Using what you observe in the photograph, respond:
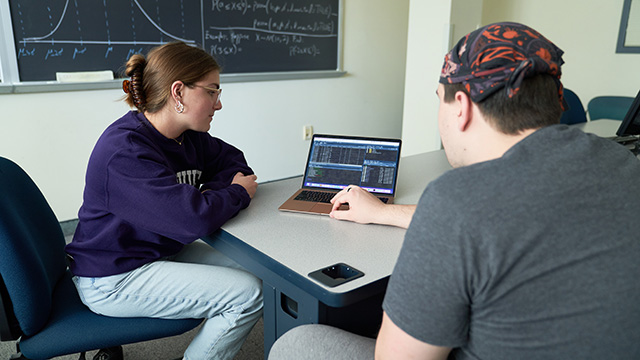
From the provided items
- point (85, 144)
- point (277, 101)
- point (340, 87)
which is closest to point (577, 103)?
point (340, 87)

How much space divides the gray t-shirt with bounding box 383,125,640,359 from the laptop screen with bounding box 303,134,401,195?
871 millimetres

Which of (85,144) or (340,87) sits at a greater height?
(340,87)

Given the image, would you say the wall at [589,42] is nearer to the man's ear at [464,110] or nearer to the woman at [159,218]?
the woman at [159,218]

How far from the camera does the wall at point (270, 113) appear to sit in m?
2.84

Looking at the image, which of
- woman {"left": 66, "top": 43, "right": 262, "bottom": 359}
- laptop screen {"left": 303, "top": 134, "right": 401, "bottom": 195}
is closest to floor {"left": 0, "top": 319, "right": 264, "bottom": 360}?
woman {"left": 66, "top": 43, "right": 262, "bottom": 359}

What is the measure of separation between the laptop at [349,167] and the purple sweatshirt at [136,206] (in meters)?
0.26

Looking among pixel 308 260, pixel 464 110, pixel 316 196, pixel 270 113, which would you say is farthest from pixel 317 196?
pixel 270 113

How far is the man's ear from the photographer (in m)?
0.84

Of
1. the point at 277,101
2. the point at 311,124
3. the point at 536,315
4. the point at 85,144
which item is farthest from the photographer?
the point at 311,124

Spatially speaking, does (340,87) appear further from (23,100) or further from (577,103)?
(23,100)

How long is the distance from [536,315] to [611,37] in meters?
4.13

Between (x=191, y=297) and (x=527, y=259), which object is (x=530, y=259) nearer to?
(x=527, y=259)

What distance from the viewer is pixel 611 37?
404 cm

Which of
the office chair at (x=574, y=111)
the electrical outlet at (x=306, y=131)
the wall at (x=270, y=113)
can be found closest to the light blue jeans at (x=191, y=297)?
the wall at (x=270, y=113)
